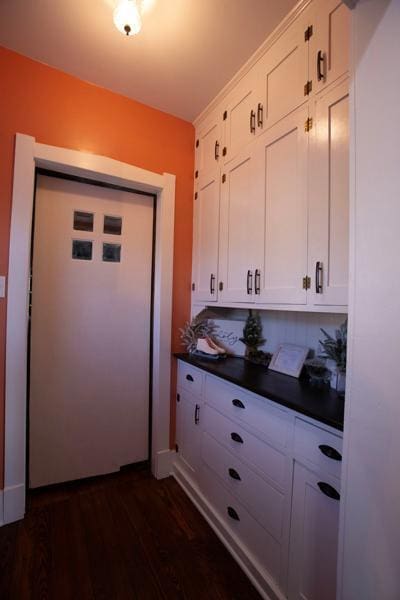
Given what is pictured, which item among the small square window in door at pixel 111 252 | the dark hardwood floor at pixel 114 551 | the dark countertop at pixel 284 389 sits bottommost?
the dark hardwood floor at pixel 114 551

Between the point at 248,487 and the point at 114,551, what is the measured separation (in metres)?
0.80

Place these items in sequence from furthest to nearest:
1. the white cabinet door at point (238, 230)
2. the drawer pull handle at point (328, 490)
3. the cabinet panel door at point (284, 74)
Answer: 1. the white cabinet door at point (238, 230)
2. the cabinet panel door at point (284, 74)
3. the drawer pull handle at point (328, 490)

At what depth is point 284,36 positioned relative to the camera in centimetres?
143

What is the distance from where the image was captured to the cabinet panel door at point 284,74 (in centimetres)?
133

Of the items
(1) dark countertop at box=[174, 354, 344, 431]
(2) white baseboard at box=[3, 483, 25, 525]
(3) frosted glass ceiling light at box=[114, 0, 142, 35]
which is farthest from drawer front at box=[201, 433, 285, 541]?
(3) frosted glass ceiling light at box=[114, 0, 142, 35]

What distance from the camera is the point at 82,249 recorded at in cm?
195

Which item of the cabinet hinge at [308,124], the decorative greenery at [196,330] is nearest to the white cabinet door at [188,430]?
the decorative greenery at [196,330]

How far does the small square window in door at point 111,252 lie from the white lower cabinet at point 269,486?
104cm

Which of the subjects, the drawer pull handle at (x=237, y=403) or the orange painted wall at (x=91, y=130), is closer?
the drawer pull handle at (x=237, y=403)

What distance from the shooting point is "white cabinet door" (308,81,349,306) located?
1118 millimetres

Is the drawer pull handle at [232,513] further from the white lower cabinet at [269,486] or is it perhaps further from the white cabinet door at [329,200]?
the white cabinet door at [329,200]

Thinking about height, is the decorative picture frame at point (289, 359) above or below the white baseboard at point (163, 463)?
above

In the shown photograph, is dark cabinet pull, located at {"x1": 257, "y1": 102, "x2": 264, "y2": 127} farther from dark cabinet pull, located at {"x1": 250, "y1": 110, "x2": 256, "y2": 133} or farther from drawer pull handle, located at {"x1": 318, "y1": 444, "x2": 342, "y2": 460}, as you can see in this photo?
drawer pull handle, located at {"x1": 318, "y1": 444, "x2": 342, "y2": 460}

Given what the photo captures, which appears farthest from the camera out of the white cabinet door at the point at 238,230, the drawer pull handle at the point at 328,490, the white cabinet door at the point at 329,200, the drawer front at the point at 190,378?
the drawer front at the point at 190,378
